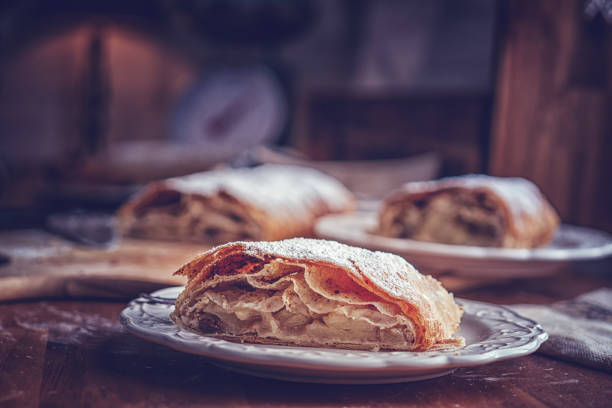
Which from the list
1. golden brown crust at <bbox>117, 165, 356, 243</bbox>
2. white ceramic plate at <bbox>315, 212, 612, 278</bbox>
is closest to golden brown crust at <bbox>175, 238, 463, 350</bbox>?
white ceramic plate at <bbox>315, 212, 612, 278</bbox>

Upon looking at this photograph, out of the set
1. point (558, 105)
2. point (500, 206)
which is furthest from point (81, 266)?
point (558, 105)

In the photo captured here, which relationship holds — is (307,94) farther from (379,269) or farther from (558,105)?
(379,269)

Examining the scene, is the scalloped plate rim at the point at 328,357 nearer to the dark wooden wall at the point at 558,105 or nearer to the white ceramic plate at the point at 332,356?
the white ceramic plate at the point at 332,356

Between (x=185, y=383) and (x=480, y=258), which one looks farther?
(x=480, y=258)

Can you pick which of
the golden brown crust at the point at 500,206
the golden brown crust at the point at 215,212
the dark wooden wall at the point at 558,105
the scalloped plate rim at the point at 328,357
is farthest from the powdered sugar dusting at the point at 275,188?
the scalloped plate rim at the point at 328,357

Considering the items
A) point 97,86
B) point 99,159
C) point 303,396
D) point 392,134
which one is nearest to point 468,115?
point 392,134

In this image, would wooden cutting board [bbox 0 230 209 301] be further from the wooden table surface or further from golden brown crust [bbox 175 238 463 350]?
golden brown crust [bbox 175 238 463 350]

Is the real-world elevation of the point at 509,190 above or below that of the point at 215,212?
above
